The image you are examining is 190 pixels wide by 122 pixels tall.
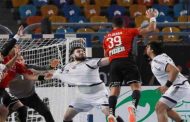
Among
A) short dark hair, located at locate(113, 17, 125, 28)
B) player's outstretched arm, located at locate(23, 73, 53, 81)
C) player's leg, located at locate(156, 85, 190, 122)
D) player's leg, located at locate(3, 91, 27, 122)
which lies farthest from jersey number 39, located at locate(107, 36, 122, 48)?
player's leg, located at locate(3, 91, 27, 122)

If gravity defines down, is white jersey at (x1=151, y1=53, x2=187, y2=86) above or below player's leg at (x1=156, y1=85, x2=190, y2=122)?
above

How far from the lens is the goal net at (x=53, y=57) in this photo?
11.3 metres

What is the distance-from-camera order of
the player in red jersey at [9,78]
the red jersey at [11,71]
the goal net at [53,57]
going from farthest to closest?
the goal net at [53,57] → the red jersey at [11,71] → the player in red jersey at [9,78]

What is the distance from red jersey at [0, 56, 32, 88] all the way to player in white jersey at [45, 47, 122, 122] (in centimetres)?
73

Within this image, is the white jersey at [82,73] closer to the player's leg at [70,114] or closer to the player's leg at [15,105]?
the player's leg at [70,114]

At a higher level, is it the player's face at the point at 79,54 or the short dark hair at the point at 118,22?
the short dark hair at the point at 118,22

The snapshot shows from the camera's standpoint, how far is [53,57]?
448 inches

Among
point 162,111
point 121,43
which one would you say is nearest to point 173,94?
point 162,111

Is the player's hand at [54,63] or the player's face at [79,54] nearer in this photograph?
the player's face at [79,54]

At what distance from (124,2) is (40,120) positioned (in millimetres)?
8099

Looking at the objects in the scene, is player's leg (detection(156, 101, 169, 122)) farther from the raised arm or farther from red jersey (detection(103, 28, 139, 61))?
the raised arm

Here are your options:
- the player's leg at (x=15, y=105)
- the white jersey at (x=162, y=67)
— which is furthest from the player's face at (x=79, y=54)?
the player's leg at (x=15, y=105)

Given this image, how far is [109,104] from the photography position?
31.6 feet

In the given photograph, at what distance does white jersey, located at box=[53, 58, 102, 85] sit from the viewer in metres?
10.0
